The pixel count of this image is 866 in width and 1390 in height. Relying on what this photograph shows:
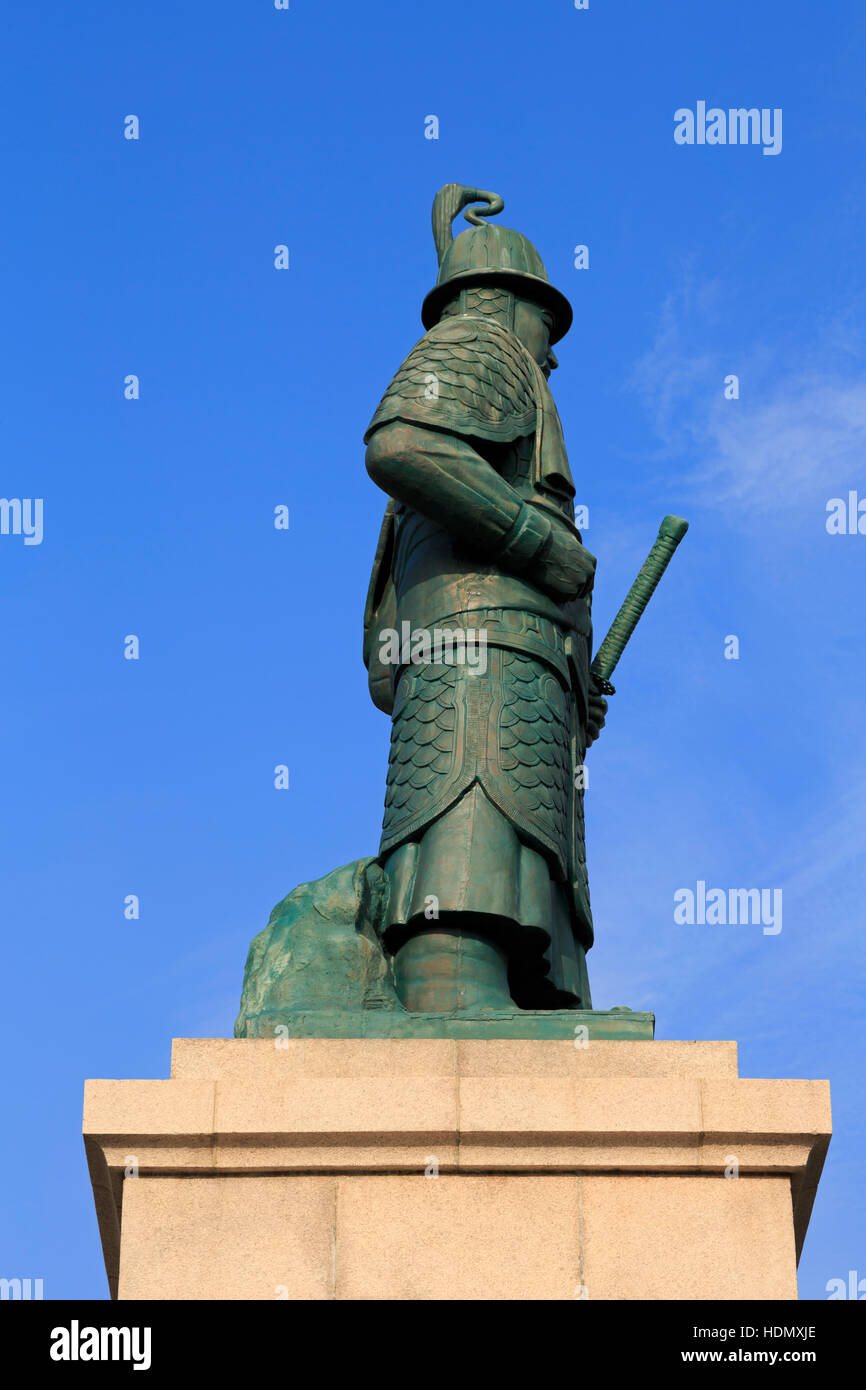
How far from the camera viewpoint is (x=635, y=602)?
10.2m

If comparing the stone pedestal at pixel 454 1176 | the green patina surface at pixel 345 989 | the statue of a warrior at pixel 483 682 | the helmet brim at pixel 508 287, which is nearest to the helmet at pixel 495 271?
the helmet brim at pixel 508 287

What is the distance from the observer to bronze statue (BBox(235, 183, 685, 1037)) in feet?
27.4

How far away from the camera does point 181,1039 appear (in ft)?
25.5

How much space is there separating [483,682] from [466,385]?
1.34m

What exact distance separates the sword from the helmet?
1128 mm

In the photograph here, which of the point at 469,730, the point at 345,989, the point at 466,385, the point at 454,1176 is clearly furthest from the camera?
the point at 466,385

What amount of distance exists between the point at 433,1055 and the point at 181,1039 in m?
0.89

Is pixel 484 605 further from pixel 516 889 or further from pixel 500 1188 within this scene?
pixel 500 1188

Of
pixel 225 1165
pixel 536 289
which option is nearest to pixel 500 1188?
pixel 225 1165

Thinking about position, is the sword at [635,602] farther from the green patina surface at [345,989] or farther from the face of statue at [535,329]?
the green patina surface at [345,989]

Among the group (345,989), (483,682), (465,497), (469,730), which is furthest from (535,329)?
(345,989)

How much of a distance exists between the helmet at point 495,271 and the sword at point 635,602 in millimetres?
1128

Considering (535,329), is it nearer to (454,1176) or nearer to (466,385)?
(466,385)

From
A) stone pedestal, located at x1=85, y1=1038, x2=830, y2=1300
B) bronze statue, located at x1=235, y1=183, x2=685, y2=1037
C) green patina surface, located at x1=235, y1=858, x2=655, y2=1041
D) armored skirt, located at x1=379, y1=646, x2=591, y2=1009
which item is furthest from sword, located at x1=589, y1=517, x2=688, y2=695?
stone pedestal, located at x1=85, y1=1038, x2=830, y2=1300
